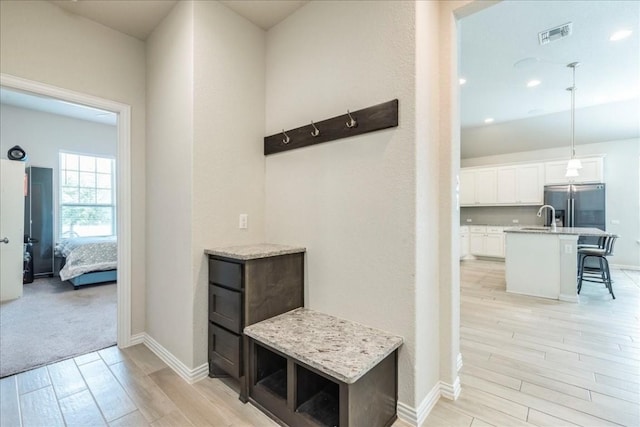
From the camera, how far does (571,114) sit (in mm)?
5461

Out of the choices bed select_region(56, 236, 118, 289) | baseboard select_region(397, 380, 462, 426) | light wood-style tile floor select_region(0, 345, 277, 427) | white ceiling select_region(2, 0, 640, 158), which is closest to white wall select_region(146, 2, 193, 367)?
light wood-style tile floor select_region(0, 345, 277, 427)

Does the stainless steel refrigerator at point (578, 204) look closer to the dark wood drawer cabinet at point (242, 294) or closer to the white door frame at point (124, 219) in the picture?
the dark wood drawer cabinet at point (242, 294)

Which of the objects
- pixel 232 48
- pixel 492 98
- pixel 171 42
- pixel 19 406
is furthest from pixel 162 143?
pixel 492 98

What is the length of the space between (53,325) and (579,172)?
30.7 ft

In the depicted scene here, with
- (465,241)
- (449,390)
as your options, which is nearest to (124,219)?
(449,390)

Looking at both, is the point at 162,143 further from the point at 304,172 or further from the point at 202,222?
the point at 304,172

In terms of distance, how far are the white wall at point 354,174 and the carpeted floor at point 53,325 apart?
2.19 meters

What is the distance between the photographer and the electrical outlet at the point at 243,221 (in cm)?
241

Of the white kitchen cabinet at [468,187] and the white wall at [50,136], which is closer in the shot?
the white wall at [50,136]

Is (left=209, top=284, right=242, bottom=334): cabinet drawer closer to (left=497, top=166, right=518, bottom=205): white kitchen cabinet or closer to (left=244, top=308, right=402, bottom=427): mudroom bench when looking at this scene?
(left=244, top=308, right=402, bottom=427): mudroom bench

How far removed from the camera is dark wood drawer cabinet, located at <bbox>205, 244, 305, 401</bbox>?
1906mm

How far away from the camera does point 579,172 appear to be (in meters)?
6.06

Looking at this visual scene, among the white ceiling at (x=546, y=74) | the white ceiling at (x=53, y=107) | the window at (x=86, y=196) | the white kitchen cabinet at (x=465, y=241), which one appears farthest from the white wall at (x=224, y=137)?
the white kitchen cabinet at (x=465, y=241)

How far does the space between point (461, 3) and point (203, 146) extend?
6.78 ft
